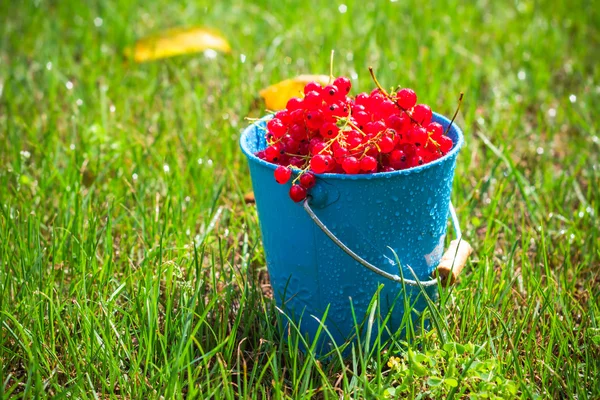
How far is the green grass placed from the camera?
1.66 m

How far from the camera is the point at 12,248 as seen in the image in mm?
2109

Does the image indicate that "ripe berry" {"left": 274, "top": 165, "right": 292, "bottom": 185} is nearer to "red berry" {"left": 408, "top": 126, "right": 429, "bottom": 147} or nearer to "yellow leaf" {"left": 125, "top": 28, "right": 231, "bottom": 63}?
"red berry" {"left": 408, "top": 126, "right": 429, "bottom": 147}

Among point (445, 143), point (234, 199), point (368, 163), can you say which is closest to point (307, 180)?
point (368, 163)

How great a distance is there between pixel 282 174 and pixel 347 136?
0.19m

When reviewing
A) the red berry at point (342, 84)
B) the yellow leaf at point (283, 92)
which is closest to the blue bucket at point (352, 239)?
the red berry at point (342, 84)

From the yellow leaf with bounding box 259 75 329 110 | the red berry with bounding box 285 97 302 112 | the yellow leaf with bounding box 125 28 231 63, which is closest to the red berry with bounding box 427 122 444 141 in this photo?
the red berry with bounding box 285 97 302 112

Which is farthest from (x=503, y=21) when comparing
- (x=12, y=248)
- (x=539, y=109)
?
(x=12, y=248)

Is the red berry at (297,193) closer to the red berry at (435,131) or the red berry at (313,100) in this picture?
the red berry at (313,100)

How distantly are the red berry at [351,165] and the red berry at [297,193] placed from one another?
0.11 meters

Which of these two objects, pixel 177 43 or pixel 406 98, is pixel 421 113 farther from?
pixel 177 43

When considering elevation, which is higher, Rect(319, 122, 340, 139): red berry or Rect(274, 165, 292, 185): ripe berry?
Rect(319, 122, 340, 139): red berry

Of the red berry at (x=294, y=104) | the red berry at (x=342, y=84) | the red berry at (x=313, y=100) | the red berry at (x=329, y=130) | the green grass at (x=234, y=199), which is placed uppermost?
the red berry at (x=342, y=84)

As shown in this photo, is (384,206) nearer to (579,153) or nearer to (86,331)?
(86,331)

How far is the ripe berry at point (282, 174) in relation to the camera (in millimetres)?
1539
